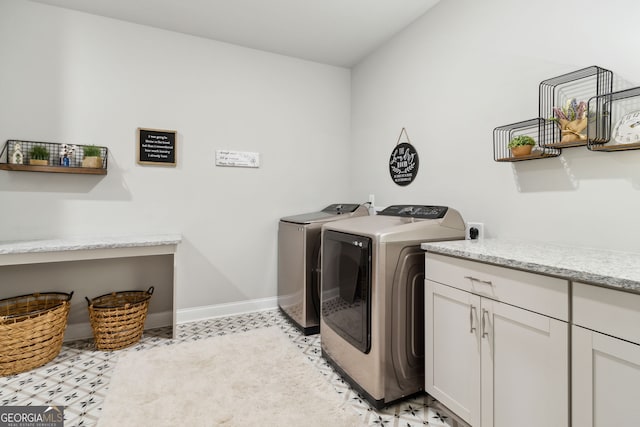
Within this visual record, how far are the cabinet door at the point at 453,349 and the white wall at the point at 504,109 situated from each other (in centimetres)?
68

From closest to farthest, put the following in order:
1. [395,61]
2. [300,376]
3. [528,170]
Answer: [528,170] → [300,376] → [395,61]

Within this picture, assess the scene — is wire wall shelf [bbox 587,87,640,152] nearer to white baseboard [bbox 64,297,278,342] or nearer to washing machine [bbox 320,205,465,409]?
washing machine [bbox 320,205,465,409]

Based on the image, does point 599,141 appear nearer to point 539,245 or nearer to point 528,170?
point 528,170

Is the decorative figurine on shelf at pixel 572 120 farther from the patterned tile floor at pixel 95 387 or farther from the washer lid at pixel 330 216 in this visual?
the washer lid at pixel 330 216

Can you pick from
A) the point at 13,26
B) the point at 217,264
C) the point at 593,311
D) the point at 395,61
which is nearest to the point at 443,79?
the point at 395,61

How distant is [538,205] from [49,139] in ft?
11.5

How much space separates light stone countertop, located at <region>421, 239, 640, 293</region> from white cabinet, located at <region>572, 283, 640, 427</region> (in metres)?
0.05

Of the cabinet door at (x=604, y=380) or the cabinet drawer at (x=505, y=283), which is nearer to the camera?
the cabinet door at (x=604, y=380)

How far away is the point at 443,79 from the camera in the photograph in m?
2.41

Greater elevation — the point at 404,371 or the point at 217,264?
the point at 217,264

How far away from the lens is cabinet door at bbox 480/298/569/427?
43.5 inches

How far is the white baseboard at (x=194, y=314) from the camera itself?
262 centimetres

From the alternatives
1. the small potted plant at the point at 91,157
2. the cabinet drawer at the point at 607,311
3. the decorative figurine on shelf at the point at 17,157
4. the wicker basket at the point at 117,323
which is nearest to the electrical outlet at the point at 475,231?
the cabinet drawer at the point at 607,311

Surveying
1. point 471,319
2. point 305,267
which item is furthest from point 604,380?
point 305,267
